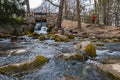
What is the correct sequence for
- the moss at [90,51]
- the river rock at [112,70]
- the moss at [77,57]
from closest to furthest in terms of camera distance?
the river rock at [112,70] → the moss at [77,57] → the moss at [90,51]

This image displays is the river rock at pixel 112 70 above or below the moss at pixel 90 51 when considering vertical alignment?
below

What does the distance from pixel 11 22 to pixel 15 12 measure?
2.64 ft

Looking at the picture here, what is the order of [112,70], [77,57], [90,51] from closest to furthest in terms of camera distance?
[112,70] → [77,57] → [90,51]

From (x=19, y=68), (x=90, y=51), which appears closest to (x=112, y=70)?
(x=19, y=68)

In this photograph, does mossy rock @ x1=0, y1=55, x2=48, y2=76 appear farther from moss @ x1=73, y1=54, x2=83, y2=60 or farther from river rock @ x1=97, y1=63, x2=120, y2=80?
river rock @ x1=97, y1=63, x2=120, y2=80

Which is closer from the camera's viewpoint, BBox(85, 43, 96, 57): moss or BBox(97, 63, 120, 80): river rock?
BBox(97, 63, 120, 80): river rock

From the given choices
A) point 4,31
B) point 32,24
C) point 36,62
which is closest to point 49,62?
point 36,62

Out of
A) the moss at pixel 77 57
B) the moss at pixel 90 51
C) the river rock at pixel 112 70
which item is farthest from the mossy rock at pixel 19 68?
the moss at pixel 90 51

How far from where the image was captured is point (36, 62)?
23.4 feet

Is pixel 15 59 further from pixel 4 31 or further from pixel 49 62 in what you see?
pixel 4 31

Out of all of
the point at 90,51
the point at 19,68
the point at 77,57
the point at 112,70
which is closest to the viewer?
the point at 112,70

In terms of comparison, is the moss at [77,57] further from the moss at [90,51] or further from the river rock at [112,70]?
the river rock at [112,70]

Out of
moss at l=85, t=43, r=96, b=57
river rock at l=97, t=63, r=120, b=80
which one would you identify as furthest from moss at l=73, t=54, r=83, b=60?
river rock at l=97, t=63, r=120, b=80

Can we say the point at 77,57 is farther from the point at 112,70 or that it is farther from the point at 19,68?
the point at 19,68
